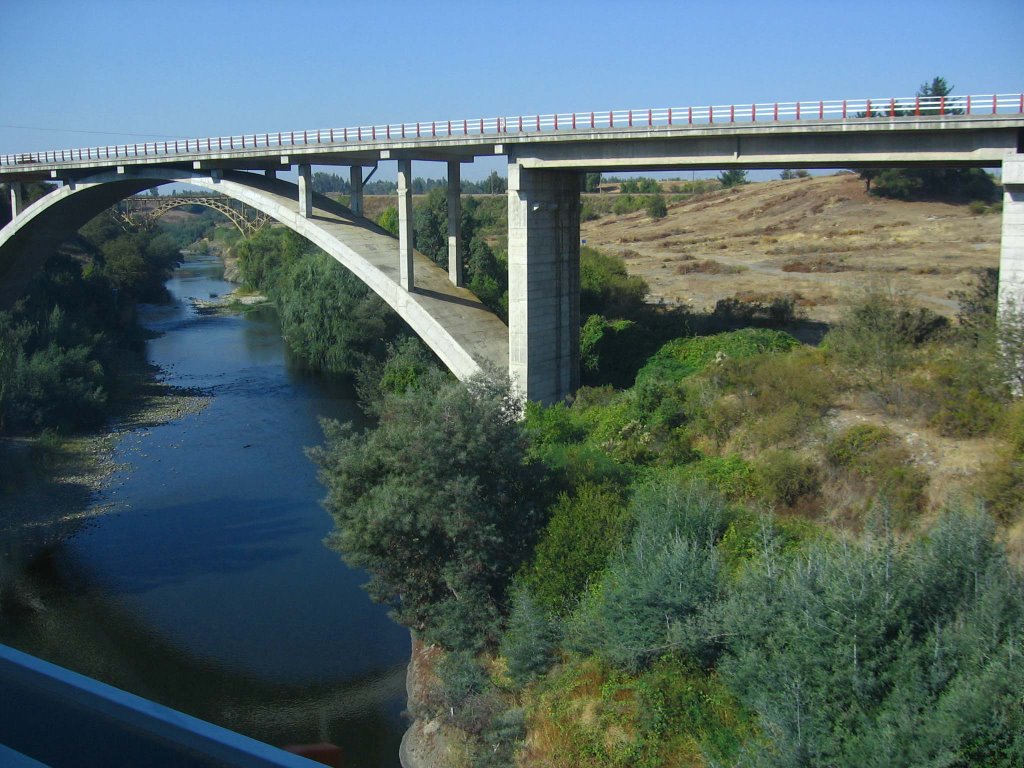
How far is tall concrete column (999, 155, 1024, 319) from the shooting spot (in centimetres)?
1325

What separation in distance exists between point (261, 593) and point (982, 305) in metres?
12.8

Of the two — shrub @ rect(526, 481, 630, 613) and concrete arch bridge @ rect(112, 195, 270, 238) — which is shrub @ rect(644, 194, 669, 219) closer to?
concrete arch bridge @ rect(112, 195, 270, 238)

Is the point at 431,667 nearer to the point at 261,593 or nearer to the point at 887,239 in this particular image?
the point at 261,593

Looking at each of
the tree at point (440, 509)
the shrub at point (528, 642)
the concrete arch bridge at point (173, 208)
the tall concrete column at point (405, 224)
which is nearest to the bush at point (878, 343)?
the tree at point (440, 509)

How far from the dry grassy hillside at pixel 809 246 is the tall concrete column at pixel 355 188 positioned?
8612 mm

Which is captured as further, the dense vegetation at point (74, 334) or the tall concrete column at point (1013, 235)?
the dense vegetation at point (74, 334)

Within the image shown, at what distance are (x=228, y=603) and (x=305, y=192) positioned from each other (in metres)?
10.9

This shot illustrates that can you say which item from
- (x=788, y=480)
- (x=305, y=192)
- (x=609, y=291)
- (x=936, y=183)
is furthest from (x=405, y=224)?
(x=936, y=183)

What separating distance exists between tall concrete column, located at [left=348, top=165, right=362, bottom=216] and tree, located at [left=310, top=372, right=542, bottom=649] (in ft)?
37.2

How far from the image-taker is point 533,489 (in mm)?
11711

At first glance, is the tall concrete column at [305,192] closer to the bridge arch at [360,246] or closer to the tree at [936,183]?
the bridge arch at [360,246]

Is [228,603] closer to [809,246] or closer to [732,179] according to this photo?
[809,246]

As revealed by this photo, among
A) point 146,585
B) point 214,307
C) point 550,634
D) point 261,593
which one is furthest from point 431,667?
point 214,307

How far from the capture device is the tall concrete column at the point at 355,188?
71.7ft
